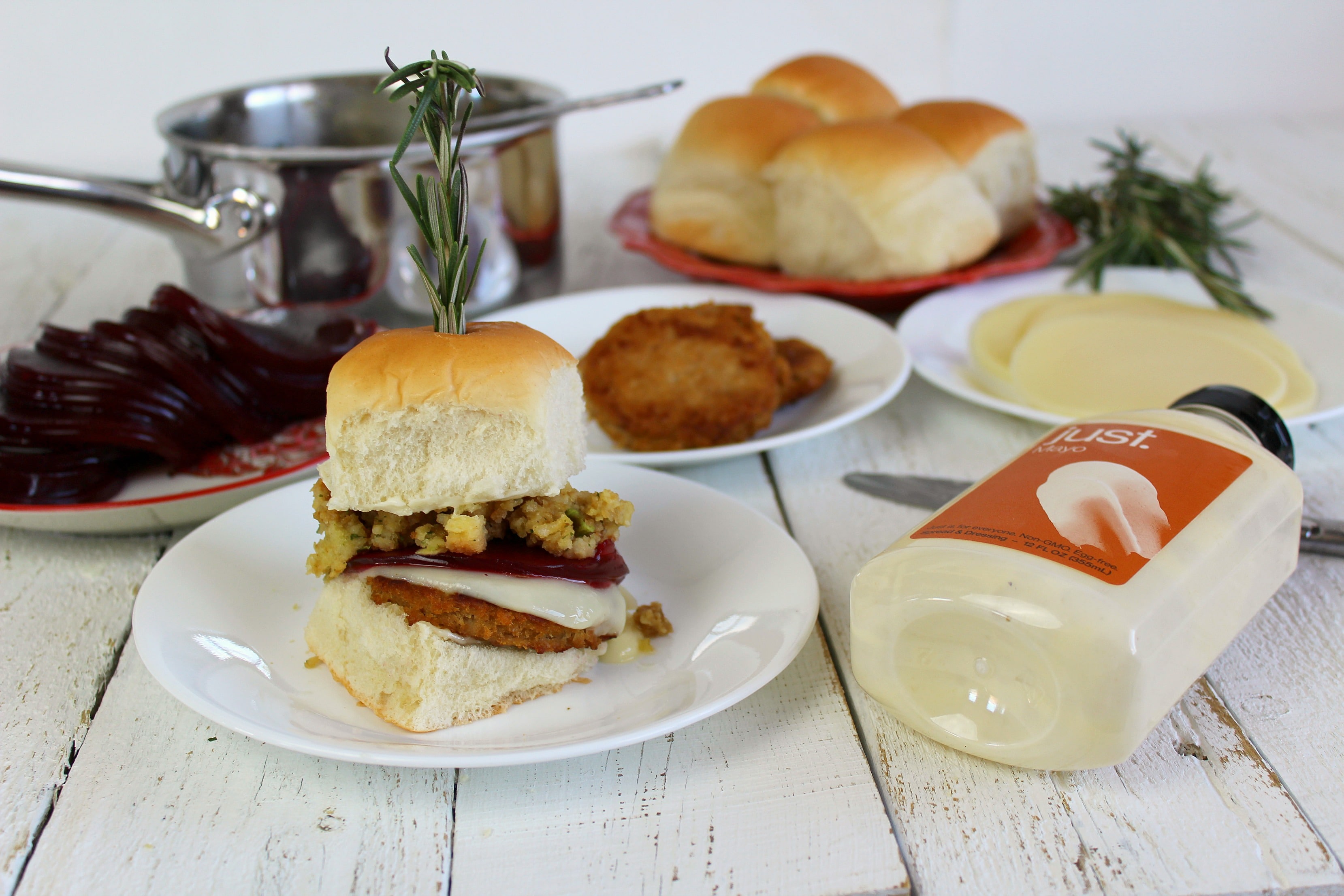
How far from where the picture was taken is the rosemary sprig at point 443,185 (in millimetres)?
1044

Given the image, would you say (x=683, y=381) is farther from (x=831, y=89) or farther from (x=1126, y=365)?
(x=831, y=89)

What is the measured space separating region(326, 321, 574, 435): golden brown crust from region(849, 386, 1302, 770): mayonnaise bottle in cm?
42

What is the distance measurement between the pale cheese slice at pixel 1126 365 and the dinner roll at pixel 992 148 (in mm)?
590

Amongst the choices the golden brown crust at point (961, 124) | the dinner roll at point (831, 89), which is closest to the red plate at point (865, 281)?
the golden brown crust at point (961, 124)

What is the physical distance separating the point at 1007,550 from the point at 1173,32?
4.35 m

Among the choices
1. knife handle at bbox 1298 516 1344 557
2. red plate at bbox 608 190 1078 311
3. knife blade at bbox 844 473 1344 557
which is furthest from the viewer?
red plate at bbox 608 190 1078 311

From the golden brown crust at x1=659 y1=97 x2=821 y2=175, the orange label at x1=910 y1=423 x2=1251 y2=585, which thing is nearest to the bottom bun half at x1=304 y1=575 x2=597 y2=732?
the orange label at x1=910 y1=423 x2=1251 y2=585

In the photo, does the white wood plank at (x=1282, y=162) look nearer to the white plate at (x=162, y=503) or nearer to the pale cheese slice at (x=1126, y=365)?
the pale cheese slice at (x=1126, y=365)

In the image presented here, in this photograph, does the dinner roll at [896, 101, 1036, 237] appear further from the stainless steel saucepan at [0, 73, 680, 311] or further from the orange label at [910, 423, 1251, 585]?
the orange label at [910, 423, 1251, 585]

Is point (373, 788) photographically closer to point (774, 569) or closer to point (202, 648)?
point (202, 648)

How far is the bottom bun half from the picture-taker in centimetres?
113

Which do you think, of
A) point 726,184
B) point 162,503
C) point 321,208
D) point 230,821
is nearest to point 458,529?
point 230,821

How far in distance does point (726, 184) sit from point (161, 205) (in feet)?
3.89

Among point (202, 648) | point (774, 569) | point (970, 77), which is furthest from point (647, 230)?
point (970, 77)
